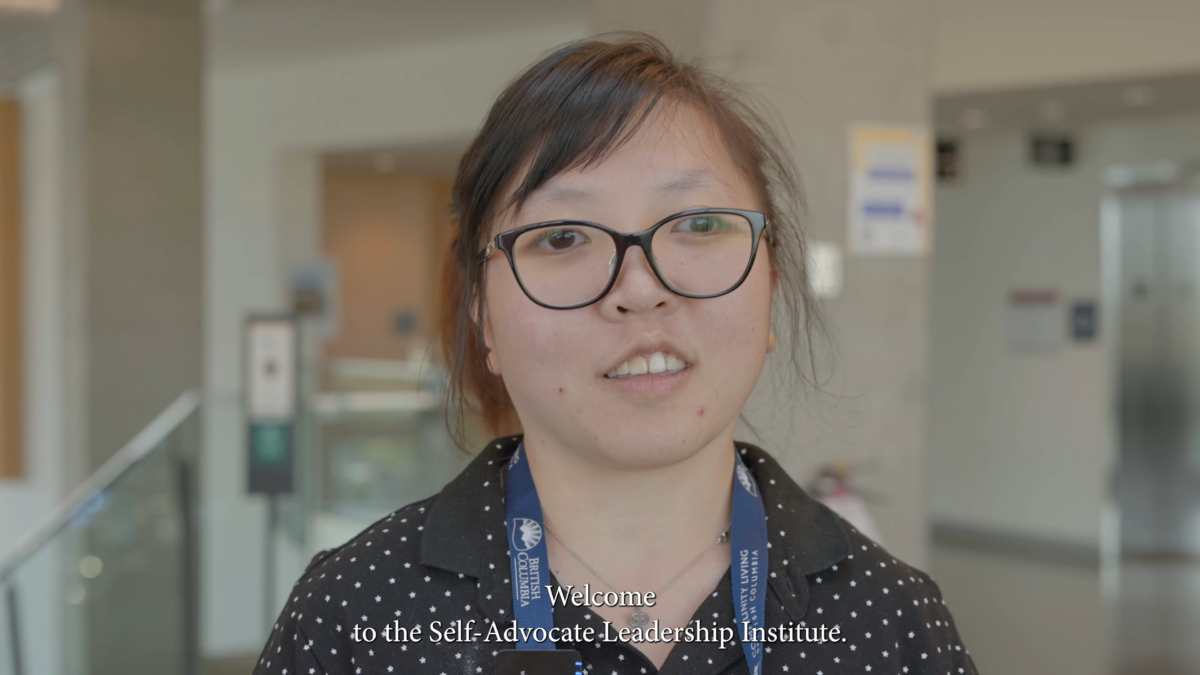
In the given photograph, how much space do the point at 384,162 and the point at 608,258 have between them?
10.1 meters

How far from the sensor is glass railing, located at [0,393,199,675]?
395cm

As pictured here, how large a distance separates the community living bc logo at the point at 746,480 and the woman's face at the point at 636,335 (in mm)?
118

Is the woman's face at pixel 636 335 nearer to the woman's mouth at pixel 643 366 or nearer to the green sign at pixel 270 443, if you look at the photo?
the woman's mouth at pixel 643 366

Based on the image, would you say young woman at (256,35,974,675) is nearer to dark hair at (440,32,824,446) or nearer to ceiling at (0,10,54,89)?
dark hair at (440,32,824,446)

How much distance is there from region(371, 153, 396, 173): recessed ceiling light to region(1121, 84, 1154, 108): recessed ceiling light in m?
5.90

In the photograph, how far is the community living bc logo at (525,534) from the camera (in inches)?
40.3

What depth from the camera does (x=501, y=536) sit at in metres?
1.05

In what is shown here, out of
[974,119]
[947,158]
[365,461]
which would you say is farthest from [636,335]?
[947,158]

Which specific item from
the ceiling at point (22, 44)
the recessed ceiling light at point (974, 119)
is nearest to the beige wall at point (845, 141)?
the ceiling at point (22, 44)

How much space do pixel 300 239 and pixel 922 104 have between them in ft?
23.3

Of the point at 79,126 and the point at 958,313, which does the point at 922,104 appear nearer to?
the point at 79,126

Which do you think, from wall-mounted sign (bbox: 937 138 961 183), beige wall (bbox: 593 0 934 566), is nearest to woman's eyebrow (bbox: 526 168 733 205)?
beige wall (bbox: 593 0 934 566)

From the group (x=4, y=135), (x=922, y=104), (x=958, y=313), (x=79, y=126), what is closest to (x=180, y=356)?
(x=79, y=126)

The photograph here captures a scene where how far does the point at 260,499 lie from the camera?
4402mm
